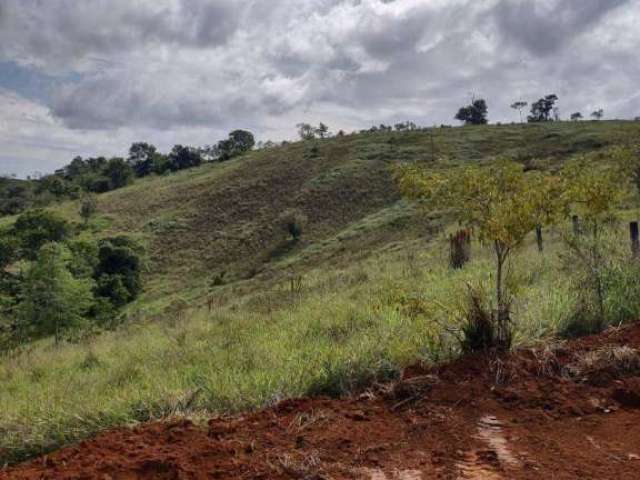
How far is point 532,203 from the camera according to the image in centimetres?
541

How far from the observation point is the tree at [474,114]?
82.1 m

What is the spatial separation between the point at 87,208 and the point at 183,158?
31836 millimetres

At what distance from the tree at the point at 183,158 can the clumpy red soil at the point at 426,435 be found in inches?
3211

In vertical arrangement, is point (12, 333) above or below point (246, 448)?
below

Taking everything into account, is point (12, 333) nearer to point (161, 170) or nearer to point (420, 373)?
point (420, 373)

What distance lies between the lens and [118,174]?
7681 cm

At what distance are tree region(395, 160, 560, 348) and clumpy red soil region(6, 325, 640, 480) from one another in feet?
2.71

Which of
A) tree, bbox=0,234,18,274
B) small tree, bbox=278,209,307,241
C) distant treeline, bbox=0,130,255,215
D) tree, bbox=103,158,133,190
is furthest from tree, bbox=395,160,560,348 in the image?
tree, bbox=103,158,133,190

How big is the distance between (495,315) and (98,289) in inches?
1382

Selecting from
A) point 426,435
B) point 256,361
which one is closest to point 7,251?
point 256,361

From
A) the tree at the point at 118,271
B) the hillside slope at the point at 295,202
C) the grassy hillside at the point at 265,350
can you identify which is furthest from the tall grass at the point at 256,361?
the tree at the point at 118,271

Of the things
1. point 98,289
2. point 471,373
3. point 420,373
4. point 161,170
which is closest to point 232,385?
point 420,373

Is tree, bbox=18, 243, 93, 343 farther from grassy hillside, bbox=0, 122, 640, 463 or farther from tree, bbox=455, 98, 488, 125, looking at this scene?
tree, bbox=455, 98, 488, 125

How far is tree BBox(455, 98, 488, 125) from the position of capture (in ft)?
269
